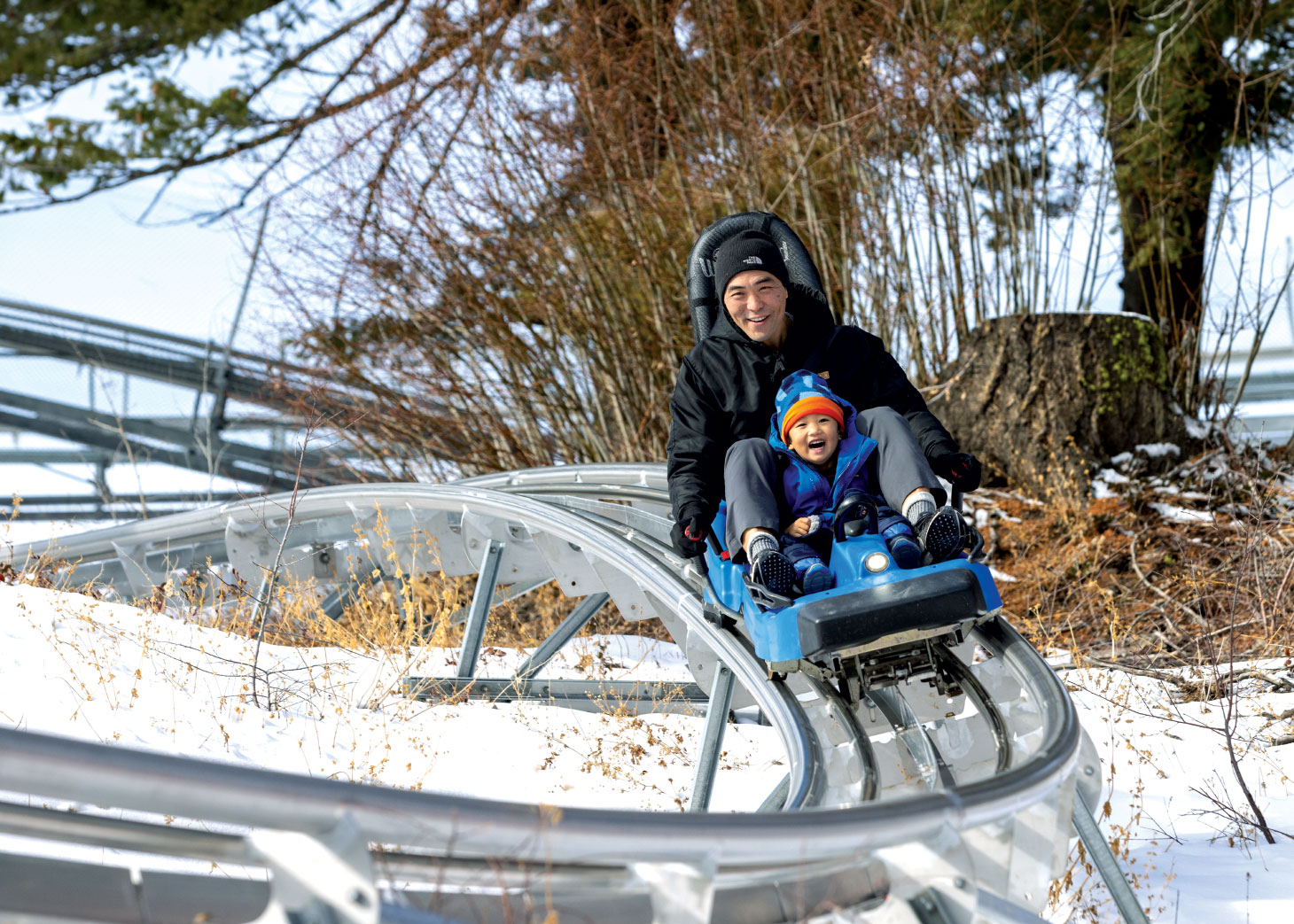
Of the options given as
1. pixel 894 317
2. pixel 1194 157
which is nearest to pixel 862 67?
pixel 894 317

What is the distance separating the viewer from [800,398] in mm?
3018

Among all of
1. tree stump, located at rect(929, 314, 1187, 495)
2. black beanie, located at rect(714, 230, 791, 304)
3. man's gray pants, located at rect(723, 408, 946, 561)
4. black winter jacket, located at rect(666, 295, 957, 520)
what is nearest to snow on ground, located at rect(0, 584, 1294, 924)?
man's gray pants, located at rect(723, 408, 946, 561)

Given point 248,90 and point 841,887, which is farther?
point 248,90

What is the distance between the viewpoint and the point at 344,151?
7.35m

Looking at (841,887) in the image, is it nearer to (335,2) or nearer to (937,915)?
(937,915)

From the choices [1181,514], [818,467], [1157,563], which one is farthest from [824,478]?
[1181,514]

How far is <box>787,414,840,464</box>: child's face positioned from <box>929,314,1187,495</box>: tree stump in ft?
11.9

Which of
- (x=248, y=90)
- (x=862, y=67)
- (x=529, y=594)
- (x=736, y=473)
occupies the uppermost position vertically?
(x=248, y=90)

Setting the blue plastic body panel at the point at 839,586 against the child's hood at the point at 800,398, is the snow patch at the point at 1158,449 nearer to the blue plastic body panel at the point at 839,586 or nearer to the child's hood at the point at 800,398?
the child's hood at the point at 800,398

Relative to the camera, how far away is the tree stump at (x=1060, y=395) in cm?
627

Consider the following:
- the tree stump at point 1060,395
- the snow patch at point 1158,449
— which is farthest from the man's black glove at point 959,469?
the snow patch at point 1158,449

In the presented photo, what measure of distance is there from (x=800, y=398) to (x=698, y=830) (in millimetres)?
1719

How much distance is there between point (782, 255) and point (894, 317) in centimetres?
350

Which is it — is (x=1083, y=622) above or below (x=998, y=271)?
below
